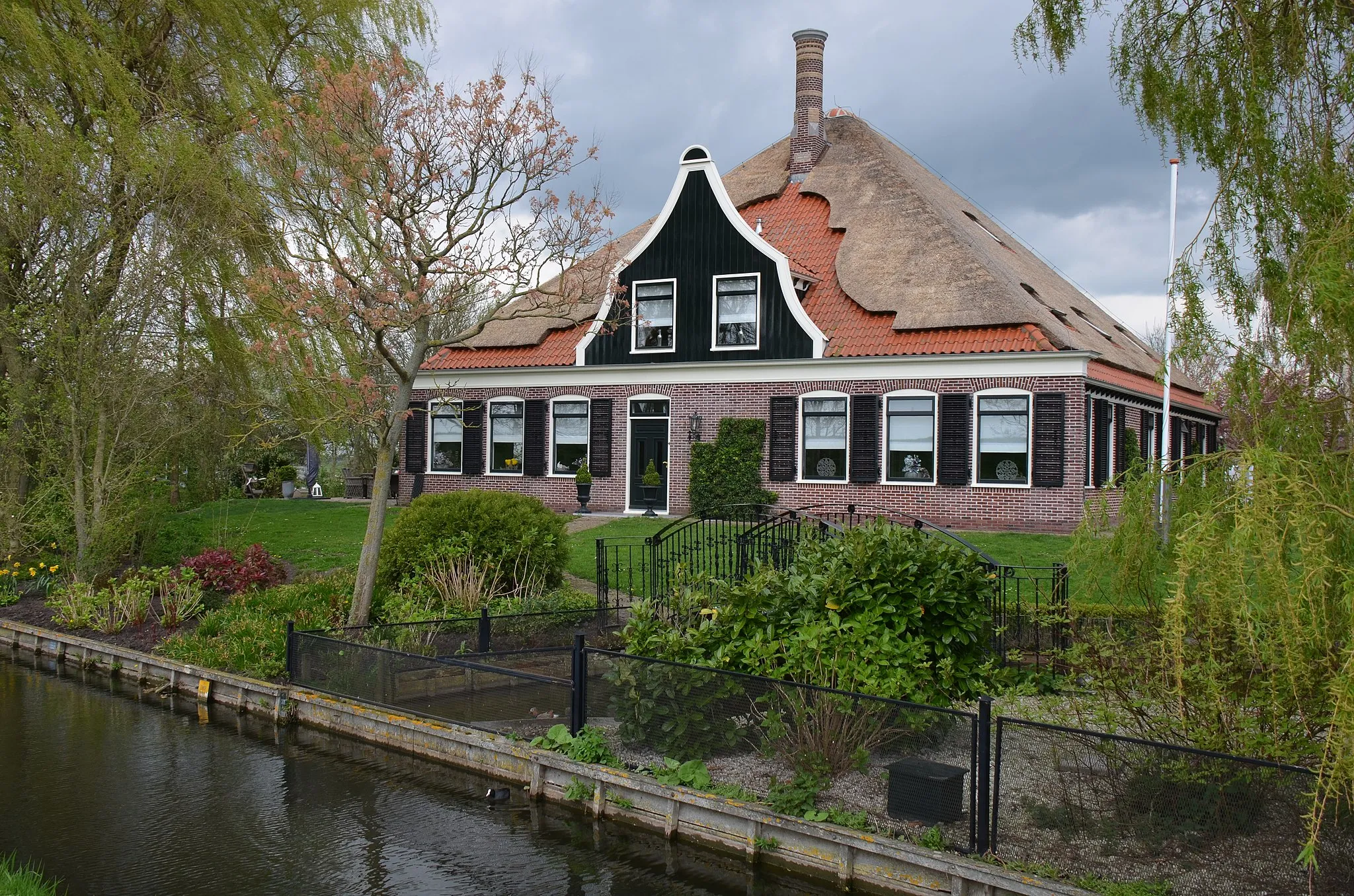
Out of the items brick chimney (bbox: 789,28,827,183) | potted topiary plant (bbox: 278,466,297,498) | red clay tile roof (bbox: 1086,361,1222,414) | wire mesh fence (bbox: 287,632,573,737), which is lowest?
wire mesh fence (bbox: 287,632,573,737)

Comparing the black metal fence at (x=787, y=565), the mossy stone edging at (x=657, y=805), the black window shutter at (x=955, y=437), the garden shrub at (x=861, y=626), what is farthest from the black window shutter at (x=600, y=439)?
the garden shrub at (x=861, y=626)

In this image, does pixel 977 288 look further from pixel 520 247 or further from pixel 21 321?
pixel 21 321

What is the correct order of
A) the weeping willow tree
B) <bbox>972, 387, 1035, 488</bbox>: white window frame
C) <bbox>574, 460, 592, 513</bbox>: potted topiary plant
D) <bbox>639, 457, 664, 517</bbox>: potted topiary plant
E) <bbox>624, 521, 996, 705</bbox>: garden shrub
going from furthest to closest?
<bbox>574, 460, 592, 513</bbox>: potted topiary plant, <bbox>639, 457, 664, 517</bbox>: potted topiary plant, <bbox>972, 387, 1035, 488</bbox>: white window frame, <bbox>624, 521, 996, 705</bbox>: garden shrub, the weeping willow tree

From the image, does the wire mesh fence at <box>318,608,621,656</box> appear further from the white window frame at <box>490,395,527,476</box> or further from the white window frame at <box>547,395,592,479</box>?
the white window frame at <box>490,395,527,476</box>

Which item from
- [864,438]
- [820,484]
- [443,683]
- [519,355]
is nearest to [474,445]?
[519,355]

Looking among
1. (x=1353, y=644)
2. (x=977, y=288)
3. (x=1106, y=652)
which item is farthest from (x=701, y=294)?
(x=1353, y=644)

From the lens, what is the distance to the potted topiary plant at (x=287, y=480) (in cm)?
3400

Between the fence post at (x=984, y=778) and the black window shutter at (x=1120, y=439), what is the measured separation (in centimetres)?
1828

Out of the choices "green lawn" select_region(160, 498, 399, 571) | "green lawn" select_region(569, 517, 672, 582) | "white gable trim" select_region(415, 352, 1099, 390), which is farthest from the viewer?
"white gable trim" select_region(415, 352, 1099, 390)

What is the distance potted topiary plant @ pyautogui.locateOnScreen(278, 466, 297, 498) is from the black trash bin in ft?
100

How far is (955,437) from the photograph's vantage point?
21484 mm

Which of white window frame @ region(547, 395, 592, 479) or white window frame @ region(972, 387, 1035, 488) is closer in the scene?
white window frame @ region(972, 387, 1035, 488)

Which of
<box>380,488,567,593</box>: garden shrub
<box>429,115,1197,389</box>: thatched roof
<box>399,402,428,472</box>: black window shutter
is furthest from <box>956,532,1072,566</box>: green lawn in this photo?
<box>399,402,428,472</box>: black window shutter

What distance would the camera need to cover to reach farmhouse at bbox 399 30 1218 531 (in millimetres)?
21125
